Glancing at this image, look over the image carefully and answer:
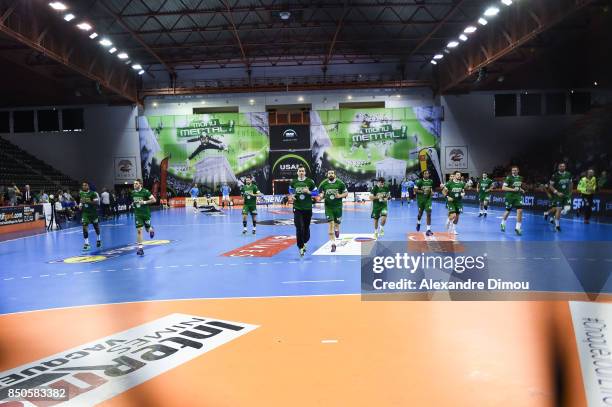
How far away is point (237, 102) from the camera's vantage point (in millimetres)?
42375

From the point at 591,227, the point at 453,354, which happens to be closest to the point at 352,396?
the point at 453,354

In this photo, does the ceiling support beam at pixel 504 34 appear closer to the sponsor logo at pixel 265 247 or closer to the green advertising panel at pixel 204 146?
the sponsor logo at pixel 265 247

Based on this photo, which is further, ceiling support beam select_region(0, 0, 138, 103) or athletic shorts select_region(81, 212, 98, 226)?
ceiling support beam select_region(0, 0, 138, 103)

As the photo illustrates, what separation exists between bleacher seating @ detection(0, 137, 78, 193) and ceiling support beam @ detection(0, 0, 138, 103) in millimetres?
10623

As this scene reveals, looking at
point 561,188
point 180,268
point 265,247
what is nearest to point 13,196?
point 265,247

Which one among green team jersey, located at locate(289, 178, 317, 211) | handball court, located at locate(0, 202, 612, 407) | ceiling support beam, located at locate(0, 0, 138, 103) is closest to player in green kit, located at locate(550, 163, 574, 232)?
handball court, located at locate(0, 202, 612, 407)

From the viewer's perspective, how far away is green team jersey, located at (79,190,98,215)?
1362cm

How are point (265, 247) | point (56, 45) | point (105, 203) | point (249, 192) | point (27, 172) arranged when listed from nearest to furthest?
1. point (265, 247)
2. point (249, 192)
3. point (56, 45)
4. point (105, 203)
5. point (27, 172)

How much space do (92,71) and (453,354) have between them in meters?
33.0

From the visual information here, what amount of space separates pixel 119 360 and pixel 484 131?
141ft

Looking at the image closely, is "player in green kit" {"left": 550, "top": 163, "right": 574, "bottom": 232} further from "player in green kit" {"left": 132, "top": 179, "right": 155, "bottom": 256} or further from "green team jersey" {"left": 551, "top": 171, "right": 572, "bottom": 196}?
"player in green kit" {"left": 132, "top": 179, "right": 155, "bottom": 256}

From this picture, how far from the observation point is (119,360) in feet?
14.6

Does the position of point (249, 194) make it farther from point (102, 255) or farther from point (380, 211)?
point (102, 255)

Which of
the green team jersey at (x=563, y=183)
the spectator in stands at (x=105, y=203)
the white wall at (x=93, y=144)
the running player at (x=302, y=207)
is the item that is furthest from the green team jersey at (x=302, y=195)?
the white wall at (x=93, y=144)
